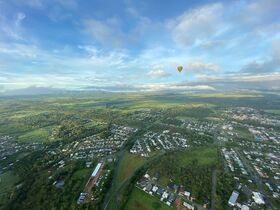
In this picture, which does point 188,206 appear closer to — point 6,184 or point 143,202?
point 143,202

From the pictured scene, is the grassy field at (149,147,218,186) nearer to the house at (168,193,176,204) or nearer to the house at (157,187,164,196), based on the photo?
the house at (157,187,164,196)

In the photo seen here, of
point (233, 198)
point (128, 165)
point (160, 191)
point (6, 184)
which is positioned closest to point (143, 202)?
point (160, 191)

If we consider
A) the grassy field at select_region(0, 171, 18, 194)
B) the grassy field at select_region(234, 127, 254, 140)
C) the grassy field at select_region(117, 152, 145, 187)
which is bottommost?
the grassy field at select_region(234, 127, 254, 140)

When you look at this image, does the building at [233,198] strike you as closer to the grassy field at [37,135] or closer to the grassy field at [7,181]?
the grassy field at [7,181]

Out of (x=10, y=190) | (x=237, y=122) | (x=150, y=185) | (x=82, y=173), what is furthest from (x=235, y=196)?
(x=237, y=122)

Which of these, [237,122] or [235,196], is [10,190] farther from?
[237,122]

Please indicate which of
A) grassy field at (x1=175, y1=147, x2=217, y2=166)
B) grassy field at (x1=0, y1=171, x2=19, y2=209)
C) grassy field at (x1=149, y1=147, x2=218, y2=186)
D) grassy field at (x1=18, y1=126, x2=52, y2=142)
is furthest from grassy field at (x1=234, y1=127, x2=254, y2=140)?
grassy field at (x1=18, y1=126, x2=52, y2=142)
